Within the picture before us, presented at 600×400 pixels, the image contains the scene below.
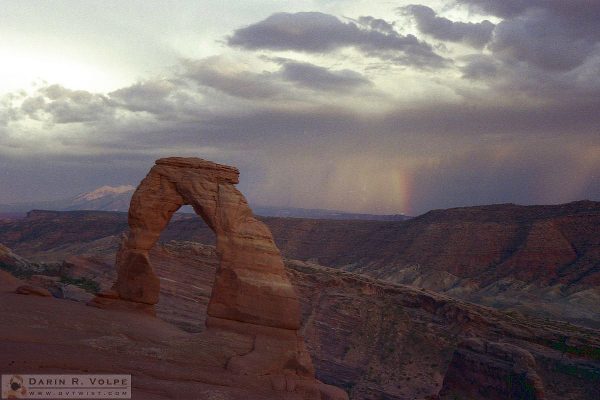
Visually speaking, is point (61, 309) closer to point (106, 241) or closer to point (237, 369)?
point (237, 369)

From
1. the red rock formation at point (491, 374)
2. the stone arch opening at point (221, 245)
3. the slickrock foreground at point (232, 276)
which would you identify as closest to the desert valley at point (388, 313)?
the red rock formation at point (491, 374)

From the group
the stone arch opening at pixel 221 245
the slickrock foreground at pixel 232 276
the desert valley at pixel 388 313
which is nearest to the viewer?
the desert valley at pixel 388 313

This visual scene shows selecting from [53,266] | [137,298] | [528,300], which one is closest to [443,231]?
[528,300]

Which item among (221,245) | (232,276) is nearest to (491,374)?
(232,276)

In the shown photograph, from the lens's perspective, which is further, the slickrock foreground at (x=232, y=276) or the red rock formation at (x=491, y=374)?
the red rock formation at (x=491, y=374)

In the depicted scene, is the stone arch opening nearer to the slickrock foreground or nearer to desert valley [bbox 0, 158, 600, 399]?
the slickrock foreground

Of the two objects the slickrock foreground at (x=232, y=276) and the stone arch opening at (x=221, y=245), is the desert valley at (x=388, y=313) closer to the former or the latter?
the slickrock foreground at (x=232, y=276)
